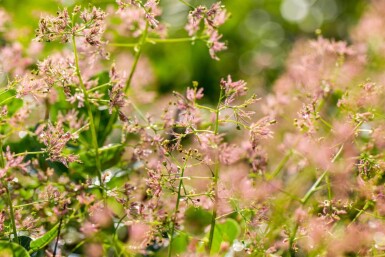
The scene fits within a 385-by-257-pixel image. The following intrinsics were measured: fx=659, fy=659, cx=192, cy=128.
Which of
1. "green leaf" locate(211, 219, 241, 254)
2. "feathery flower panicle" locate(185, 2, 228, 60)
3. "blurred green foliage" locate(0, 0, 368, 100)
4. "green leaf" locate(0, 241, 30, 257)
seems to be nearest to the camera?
"green leaf" locate(0, 241, 30, 257)

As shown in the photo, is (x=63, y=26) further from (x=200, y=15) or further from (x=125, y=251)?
(x=125, y=251)

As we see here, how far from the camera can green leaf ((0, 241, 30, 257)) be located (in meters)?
0.77

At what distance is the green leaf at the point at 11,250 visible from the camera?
766 millimetres

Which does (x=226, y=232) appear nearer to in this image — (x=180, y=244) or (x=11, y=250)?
(x=180, y=244)

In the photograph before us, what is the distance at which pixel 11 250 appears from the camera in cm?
77

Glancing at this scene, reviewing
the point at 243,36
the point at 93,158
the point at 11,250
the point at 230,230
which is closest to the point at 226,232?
the point at 230,230

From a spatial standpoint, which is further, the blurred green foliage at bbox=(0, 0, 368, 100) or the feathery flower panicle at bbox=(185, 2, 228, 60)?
the blurred green foliage at bbox=(0, 0, 368, 100)

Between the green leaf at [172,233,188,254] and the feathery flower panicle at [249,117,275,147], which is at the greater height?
the feathery flower panicle at [249,117,275,147]

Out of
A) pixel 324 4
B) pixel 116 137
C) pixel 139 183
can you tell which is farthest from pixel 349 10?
pixel 139 183

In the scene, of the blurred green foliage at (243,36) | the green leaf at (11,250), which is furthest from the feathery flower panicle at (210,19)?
the blurred green foliage at (243,36)

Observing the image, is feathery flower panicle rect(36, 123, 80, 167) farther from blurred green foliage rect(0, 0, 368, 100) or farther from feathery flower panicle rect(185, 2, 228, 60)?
blurred green foliage rect(0, 0, 368, 100)

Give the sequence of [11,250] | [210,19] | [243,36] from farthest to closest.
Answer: [243,36]
[210,19]
[11,250]

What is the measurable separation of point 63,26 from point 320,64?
521 mm

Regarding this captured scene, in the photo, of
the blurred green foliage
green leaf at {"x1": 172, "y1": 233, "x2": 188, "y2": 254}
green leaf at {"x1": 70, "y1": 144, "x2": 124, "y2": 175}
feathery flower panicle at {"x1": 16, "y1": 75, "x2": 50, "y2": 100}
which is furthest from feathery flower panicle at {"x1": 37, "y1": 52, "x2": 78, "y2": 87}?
the blurred green foliage
